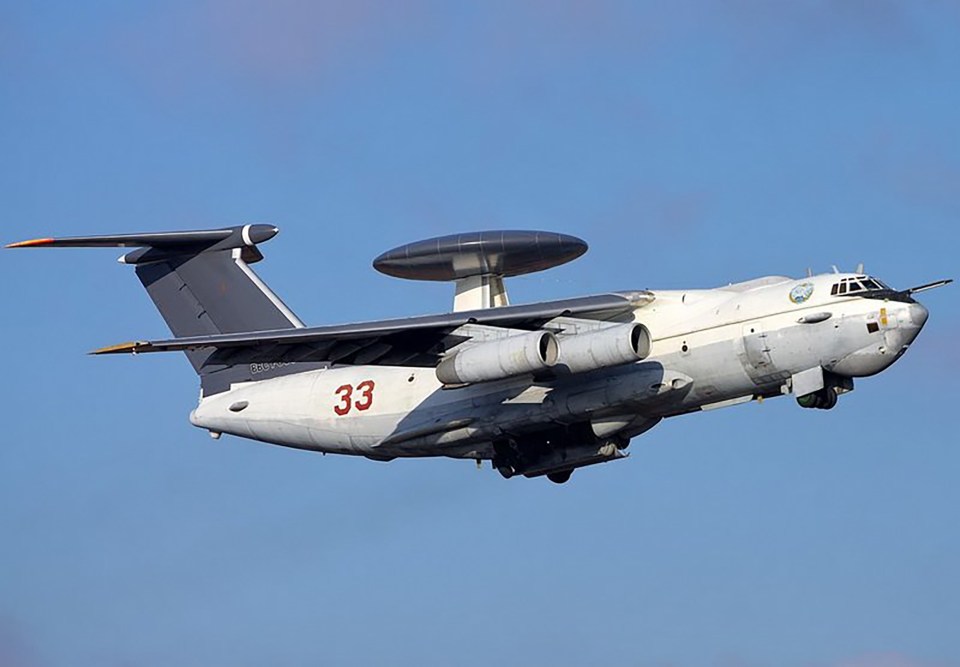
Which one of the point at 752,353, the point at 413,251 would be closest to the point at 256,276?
the point at 413,251

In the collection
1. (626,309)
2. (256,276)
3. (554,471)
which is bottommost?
(554,471)

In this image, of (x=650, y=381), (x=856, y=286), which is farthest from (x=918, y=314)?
(x=650, y=381)

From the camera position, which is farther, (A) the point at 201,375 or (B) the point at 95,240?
(A) the point at 201,375

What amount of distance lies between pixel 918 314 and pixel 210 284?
855 centimetres

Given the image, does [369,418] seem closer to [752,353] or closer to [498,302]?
[498,302]

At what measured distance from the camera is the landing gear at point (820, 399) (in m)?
19.9

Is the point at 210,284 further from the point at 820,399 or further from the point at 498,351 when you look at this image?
the point at 820,399

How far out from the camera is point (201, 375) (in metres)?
23.6

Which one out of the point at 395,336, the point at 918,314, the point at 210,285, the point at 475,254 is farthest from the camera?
the point at 210,285

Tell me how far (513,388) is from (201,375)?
14.8ft

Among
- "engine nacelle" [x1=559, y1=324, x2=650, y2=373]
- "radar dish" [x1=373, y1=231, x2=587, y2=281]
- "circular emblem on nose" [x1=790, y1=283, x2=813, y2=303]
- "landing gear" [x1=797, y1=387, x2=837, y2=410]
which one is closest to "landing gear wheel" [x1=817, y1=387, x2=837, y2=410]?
"landing gear" [x1=797, y1=387, x2=837, y2=410]

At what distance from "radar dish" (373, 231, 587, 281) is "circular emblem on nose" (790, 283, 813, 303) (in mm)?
3134

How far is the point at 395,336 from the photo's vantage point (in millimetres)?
21109

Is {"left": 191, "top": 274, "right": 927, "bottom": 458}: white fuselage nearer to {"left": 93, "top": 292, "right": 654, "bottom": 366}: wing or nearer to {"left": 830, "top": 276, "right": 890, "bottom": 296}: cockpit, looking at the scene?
{"left": 830, "top": 276, "right": 890, "bottom": 296}: cockpit
